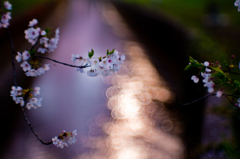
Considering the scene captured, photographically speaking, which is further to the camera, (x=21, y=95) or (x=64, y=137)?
(x=64, y=137)

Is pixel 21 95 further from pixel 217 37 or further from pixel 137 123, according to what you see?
pixel 217 37

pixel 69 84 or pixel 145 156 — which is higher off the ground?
pixel 69 84

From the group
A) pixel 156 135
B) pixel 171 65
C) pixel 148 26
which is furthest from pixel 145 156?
pixel 148 26

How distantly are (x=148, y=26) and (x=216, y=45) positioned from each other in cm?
481

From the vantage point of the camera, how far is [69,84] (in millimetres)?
6434

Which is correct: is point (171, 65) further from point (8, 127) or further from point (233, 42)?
point (8, 127)

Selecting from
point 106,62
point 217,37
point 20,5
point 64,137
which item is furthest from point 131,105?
point 20,5

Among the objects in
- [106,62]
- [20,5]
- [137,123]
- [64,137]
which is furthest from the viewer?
[20,5]

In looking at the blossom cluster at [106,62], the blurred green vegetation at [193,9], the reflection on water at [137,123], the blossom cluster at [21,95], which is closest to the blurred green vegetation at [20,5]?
the reflection on water at [137,123]

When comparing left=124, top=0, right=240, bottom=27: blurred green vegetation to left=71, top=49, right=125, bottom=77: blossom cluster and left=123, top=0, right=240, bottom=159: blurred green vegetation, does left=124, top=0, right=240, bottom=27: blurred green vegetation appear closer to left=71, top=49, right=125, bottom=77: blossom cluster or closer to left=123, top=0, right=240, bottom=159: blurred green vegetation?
left=123, top=0, right=240, bottom=159: blurred green vegetation

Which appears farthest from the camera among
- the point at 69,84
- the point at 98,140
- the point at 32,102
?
the point at 69,84

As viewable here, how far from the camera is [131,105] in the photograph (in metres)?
5.63

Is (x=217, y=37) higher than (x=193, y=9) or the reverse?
the reverse

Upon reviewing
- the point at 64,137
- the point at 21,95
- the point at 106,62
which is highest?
the point at 106,62
